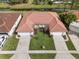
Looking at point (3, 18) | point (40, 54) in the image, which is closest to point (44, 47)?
point (40, 54)

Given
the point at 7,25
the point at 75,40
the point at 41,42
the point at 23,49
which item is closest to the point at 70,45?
the point at 75,40

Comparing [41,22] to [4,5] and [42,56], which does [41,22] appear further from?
[4,5]

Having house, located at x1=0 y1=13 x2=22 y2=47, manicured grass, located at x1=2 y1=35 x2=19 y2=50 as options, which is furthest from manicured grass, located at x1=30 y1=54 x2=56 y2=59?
house, located at x1=0 y1=13 x2=22 y2=47

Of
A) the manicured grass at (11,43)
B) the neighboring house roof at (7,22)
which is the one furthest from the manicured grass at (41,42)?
the neighboring house roof at (7,22)

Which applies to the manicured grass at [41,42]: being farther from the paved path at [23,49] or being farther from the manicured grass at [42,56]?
the manicured grass at [42,56]

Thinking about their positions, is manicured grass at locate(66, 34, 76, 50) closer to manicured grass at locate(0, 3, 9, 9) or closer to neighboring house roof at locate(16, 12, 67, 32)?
neighboring house roof at locate(16, 12, 67, 32)
